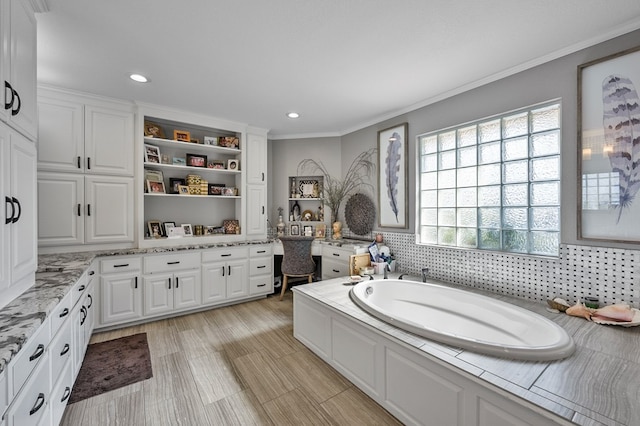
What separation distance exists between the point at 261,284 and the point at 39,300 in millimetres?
2579

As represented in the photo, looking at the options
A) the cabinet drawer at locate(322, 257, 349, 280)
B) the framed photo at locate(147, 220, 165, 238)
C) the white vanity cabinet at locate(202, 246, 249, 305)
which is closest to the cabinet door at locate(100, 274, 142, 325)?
the framed photo at locate(147, 220, 165, 238)

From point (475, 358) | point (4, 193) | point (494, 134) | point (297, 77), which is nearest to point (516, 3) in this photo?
point (494, 134)

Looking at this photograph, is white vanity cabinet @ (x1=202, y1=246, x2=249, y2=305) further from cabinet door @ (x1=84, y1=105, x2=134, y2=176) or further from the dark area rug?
cabinet door @ (x1=84, y1=105, x2=134, y2=176)

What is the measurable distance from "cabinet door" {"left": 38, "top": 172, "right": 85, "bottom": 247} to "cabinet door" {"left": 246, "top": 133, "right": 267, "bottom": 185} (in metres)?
1.87

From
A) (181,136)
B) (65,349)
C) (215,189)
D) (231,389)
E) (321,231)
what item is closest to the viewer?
(65,349)

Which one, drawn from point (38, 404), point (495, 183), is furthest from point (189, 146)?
point (495, 183)

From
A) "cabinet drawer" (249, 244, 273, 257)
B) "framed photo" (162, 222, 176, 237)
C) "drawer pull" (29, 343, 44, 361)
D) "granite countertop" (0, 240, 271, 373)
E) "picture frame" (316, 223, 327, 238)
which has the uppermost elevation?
"framed photo" (162, 222, 176, 237)

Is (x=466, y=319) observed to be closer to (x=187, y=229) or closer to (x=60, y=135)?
(x=187, y=229)

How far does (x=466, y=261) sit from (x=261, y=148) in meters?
3.07

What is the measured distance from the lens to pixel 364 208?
379 centimetres

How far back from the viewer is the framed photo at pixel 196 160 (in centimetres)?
353

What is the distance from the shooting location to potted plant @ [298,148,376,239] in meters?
3.83

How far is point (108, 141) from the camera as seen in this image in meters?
2.91

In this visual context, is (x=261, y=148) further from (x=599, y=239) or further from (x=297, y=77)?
(x=599, y=239)
